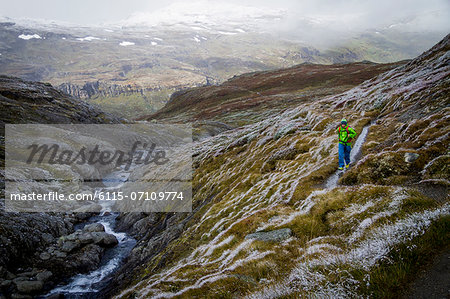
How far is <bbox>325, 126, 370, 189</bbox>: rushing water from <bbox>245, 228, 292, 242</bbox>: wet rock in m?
7.03

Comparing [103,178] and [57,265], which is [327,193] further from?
[103,178]

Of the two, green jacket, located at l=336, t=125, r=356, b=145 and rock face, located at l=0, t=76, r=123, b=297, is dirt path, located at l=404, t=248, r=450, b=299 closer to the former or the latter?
green jacket, located at l=336, t=125, r=356, b=145

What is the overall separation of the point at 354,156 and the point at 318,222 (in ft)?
41.5

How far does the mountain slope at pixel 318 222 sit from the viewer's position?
799 cm

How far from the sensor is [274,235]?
13.9 metres

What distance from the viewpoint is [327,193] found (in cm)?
1616

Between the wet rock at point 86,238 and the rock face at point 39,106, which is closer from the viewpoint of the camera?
the wet rock at point 86,238

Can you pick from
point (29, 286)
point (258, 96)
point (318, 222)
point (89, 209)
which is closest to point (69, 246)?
point (29, 286)

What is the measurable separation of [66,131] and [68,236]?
56.2m

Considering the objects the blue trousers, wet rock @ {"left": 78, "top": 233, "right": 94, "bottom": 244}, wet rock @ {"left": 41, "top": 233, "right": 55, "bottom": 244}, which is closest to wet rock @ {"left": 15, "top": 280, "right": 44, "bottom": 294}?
wet rock @ {"left": 41, "top": 233, "right": 55, "bottom": 244}

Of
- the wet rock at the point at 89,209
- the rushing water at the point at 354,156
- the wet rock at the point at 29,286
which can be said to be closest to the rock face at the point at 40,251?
the wet rock at the point at 29,286

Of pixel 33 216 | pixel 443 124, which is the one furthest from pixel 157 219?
pixel 443 124

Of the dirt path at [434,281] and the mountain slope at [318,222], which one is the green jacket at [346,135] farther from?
the dirt path at [434,281]

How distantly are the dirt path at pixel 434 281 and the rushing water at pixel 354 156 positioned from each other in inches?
454
